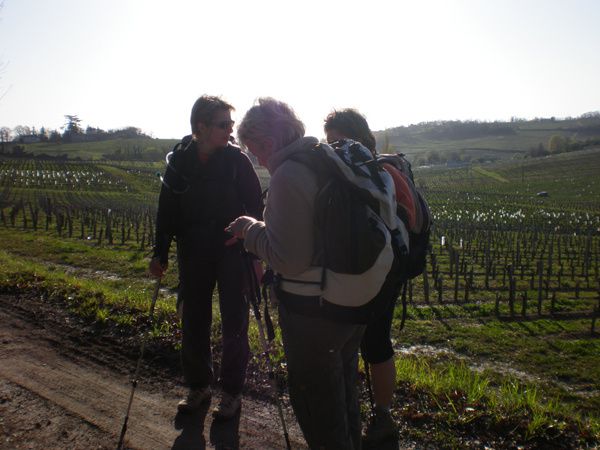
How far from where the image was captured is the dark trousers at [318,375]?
222 centimetres

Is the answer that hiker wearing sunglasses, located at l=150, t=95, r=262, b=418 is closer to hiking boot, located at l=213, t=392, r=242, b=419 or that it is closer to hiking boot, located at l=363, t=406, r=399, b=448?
hiking boot, located at l=213, t=392, r=242, b=419

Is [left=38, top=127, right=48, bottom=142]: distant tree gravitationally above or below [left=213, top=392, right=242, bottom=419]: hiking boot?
above

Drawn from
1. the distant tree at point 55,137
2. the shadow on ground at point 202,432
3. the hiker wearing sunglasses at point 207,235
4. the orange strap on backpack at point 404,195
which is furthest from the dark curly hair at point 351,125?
the distant tree at point 55,137

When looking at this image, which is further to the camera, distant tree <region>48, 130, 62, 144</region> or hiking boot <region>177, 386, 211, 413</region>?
distant tree <region>48, 130, 62, 144</region>

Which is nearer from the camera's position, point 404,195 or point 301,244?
point 301,244

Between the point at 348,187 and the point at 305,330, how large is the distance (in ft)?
2.21

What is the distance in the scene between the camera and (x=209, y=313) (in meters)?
3.62

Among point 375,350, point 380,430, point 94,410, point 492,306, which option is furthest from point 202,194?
point 492,306

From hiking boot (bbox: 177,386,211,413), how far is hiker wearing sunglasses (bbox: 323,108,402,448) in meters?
1.21

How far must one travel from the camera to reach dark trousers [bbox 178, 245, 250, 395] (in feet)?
11.4

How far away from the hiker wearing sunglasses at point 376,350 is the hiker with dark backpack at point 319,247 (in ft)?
2.00

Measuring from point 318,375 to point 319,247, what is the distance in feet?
1.95

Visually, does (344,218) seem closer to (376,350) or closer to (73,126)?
(376,350)

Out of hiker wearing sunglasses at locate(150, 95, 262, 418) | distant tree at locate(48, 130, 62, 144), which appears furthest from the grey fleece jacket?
distant tree at locate(48, 130, 62, 144)
